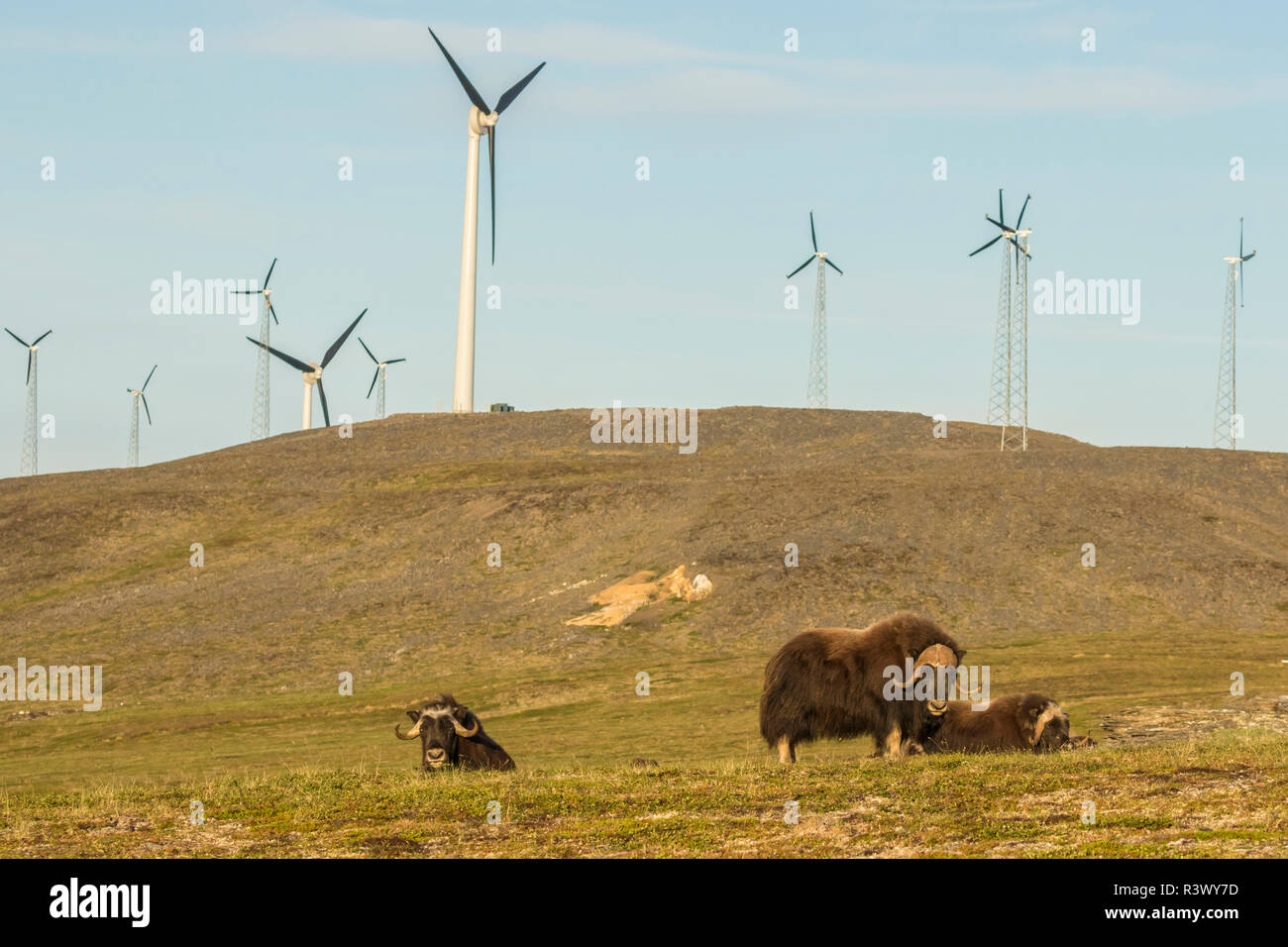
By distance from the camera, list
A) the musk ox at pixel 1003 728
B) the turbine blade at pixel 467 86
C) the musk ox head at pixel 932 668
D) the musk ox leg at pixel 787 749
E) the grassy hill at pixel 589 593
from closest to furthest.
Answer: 1. the musk ox head at pixel 932 668
2. the musk ox at pixel 1003 728
3. the musk ox leg at pixel 787 749
4. the grassy hill at pixel 589 593
5. the turbine blade at pixel 467 86

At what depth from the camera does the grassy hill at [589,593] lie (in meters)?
46.1

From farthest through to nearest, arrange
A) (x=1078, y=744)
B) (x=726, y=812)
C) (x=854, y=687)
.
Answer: (x=1078, y=744) < (x=854, y=687) < (x=726, y=812)

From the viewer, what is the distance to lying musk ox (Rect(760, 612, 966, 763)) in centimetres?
2367

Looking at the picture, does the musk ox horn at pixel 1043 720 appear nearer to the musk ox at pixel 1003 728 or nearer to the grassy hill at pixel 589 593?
the musk ox at pixel 1003 728

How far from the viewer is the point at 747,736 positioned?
3966 cm

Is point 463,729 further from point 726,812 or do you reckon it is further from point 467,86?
point 467,86

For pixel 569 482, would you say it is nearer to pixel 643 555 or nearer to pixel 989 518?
pixel 643 555

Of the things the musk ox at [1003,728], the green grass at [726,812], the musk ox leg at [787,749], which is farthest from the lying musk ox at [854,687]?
the green grass at [726,812]

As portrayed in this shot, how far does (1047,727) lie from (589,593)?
46307mm

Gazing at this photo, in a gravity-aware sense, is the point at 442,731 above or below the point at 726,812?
below

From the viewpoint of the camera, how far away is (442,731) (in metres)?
24.4

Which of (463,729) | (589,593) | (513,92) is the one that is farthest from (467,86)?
(463,729)

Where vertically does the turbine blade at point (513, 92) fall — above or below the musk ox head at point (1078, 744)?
above

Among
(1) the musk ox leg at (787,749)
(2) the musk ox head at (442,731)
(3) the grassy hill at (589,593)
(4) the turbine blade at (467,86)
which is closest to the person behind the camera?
(2) the musk ox head at (442,731)
